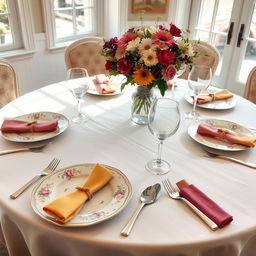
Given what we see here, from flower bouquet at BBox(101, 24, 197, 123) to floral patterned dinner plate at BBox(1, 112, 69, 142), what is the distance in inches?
12.2

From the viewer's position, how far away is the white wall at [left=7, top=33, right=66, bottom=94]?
257cm

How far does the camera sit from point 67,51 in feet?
6.93

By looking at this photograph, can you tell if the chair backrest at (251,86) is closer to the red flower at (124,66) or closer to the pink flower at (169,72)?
the pink flower at (169,72)

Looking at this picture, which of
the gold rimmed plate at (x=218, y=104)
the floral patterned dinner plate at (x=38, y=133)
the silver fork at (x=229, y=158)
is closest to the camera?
the silver fork at (x=229, y=158)

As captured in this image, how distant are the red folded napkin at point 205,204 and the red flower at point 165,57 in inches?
17.7

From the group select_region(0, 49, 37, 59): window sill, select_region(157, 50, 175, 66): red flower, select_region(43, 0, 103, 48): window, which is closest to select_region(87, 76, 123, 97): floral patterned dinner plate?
select_region(157, 50, 175, 66): red flower

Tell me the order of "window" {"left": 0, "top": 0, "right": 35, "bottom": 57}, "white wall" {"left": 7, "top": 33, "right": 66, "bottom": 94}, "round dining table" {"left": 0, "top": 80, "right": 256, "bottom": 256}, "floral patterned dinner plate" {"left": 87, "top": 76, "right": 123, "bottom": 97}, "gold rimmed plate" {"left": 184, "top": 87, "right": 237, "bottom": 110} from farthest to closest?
"white wall" {"left": 7, "top": 33, "right": 66, "bottom": 94} → "window" {"left": 0, "top": 0, "right": 35, "bottom": 57} → "floral patterned dinner plate" {"left": 87, "top": 76, "right": 123, "bottom": 97} → "gold rimmed plate" {"left": 184, "top": 87, "right": 237, "bottom": 110} → "round dining table" {"left": 0, "top": 80, "right": 256, "bottom": 256}

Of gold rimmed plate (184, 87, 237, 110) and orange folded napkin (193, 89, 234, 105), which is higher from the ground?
orange folded napkin (193, 89, 234, 105)

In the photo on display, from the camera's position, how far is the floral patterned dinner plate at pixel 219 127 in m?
1.06

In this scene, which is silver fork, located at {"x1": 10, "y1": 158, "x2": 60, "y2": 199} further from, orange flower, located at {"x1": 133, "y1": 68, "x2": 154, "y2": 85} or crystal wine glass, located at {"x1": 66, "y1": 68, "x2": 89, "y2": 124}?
orange flower, located at {"x1": 133, "y1": 68, "x2": 154, "y2": 85}

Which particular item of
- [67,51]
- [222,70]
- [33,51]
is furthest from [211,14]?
[33,51]

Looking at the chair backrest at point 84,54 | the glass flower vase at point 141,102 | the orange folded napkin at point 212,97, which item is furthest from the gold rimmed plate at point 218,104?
the chair backrest at point 84,54

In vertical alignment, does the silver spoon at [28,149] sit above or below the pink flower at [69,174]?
below

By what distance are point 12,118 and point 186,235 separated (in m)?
0.89
